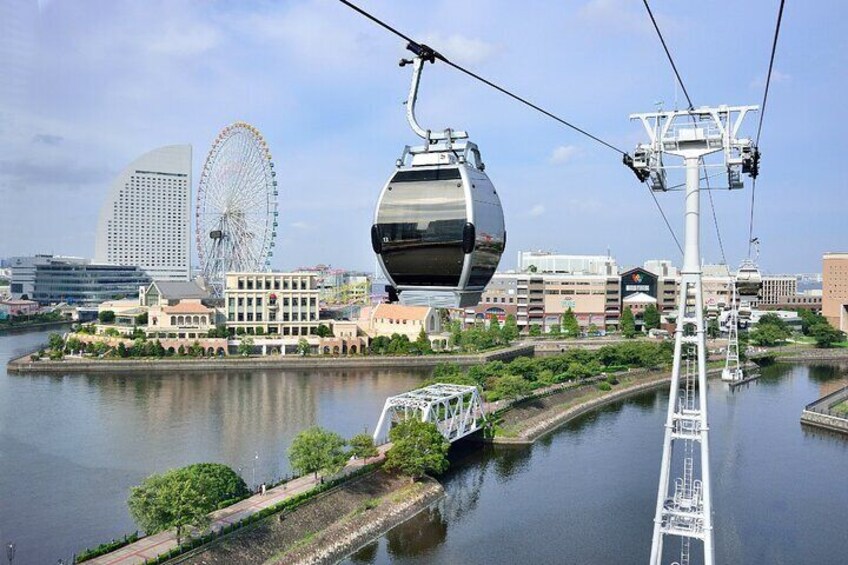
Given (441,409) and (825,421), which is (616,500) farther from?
(825,421)

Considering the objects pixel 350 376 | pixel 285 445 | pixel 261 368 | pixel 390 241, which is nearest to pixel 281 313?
pixel 261 368

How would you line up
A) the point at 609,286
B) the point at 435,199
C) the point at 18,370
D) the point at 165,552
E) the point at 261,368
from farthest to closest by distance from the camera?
the point at 609,286
the point at 261,368
the point at 18,370
the point at 165,552
the point at 435,199

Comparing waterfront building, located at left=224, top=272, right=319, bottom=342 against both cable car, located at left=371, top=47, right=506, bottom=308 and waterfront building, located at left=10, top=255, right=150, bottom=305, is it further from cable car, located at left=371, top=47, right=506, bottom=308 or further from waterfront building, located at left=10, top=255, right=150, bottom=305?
cable car, located at left=371, top=47, right=506, bottom=308

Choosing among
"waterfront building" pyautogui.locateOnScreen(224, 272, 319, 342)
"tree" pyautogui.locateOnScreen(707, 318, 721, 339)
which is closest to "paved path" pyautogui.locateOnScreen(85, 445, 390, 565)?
"waterfront building" pyautogui.locateOnScreen(224, 272, 319, 342)

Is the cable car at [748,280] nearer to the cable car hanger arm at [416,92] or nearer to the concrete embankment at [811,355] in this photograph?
the cable car hanger arm at [416,92]

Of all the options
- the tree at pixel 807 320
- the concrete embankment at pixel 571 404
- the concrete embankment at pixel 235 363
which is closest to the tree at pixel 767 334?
the tree at pixel 807 320

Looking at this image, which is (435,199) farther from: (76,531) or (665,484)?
(76,531)
